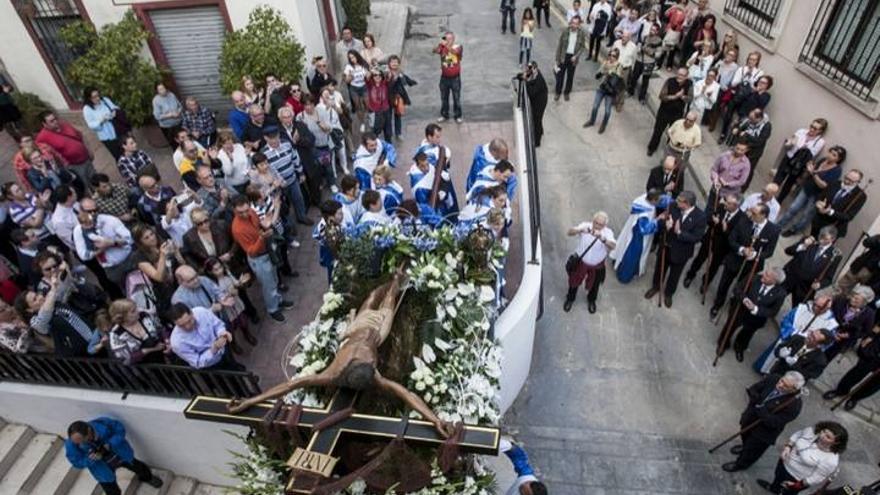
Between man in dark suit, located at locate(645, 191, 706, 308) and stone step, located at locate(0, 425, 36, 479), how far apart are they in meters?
8.37

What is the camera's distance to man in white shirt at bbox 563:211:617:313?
22.7ft

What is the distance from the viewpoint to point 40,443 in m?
6.32

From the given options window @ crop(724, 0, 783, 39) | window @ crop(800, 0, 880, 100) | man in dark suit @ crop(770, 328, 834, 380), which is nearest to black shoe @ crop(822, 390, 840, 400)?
man in dark suit @ crop(770, 328, 834, 380)

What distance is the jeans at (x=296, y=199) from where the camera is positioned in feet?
26.7

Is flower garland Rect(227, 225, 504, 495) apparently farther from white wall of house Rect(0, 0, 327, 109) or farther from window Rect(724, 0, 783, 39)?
window Rect(724, 0, 783, 39)

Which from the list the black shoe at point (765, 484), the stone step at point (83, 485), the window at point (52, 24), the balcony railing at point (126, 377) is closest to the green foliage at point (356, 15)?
the window at point (52, 24)

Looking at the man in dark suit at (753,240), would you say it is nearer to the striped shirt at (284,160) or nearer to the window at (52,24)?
the striped shirt at (284,160)

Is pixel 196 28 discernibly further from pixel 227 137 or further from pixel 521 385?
pixel 521 385

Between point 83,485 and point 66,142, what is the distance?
16.3ft

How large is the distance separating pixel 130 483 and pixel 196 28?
7.99 meters

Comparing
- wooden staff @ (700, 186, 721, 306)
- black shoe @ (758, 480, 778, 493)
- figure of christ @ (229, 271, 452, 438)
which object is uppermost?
figure of christ @ (229, 271, 452, 438)

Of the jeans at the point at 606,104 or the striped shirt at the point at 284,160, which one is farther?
the jeans at the point at 606,104

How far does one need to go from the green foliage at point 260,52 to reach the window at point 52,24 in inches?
123

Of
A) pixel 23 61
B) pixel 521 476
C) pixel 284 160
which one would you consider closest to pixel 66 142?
pixel 284 160
